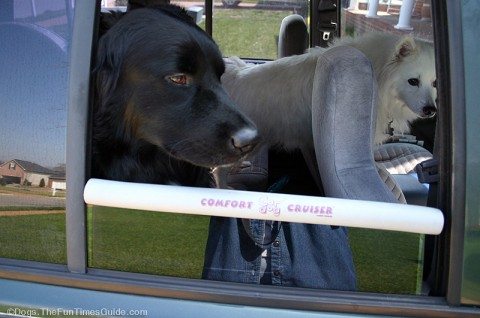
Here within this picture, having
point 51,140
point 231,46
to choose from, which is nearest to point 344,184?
point 51,140

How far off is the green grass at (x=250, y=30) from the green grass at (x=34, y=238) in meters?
2.68

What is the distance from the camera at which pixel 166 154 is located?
1.97 m

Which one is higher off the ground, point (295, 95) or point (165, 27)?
point (165, 27)

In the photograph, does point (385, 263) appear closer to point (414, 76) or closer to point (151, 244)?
point (151, 244)

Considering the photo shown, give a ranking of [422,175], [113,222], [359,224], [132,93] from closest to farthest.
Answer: [359,224], [113,222], [422,175], [132,93]

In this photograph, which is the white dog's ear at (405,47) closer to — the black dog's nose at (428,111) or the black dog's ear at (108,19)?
the black dog's nose at (428,111)

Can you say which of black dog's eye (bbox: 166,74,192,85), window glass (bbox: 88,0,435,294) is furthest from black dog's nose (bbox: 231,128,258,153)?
window glass (bbox: 88,0,435,294)

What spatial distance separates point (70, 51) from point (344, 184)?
905mm

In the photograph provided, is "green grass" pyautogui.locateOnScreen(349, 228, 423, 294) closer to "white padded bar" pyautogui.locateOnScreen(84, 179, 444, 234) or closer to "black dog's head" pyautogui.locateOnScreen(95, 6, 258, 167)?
"white padded bar" pyautogui.locateOnScreen(84, 179, 444, 234)

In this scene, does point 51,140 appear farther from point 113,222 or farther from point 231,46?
point 231,46

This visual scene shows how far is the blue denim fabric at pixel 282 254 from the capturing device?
1.52 metres

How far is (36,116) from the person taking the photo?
146 cm

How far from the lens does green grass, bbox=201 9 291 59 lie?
4152mm

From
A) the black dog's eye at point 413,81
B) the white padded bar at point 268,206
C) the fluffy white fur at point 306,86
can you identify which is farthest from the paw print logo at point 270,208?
the black dog's eye at point 413,81
